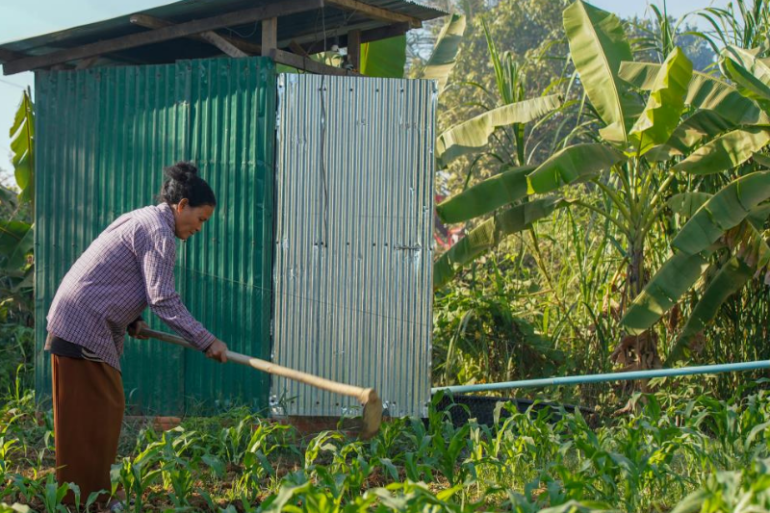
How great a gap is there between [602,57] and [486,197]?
1.32 metres

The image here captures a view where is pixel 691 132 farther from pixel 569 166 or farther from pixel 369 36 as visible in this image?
pixel 369 36

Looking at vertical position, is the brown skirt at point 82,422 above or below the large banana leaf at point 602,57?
below

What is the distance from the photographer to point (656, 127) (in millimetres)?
6383

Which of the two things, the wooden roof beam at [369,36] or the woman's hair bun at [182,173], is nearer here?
the woman's hair bun at [182,173]

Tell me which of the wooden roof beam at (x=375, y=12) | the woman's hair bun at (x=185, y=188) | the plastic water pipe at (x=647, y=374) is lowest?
the plastic water pipe at (x=647, y=374)

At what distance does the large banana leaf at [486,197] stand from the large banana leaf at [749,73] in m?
1.54

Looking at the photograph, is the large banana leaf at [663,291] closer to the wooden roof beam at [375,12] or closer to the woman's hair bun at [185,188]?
the wooden roof beam at [375,12]

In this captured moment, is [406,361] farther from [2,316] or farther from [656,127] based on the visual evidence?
[2,316]

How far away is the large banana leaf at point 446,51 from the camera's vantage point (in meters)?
8.55

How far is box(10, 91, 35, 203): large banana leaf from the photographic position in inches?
329

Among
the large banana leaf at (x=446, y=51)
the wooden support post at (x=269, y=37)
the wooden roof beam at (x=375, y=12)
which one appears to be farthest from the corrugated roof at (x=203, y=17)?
the large banana leaf at (x=446, y=51)

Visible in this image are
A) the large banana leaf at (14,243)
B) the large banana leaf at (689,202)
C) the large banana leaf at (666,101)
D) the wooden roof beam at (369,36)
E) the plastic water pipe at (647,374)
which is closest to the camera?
the plastic water pipe at (647,374)

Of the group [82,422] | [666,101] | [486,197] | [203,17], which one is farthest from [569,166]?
[82,422]

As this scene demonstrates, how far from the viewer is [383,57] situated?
8.00 metres
